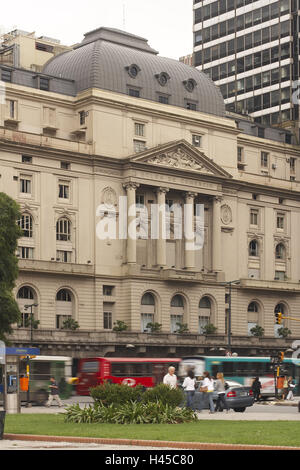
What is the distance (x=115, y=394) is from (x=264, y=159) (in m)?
85.9

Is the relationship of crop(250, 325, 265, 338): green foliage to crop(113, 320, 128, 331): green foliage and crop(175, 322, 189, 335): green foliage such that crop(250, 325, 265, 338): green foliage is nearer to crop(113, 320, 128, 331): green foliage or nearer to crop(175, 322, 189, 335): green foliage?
crop(175, 322, 189, 335): green foliage

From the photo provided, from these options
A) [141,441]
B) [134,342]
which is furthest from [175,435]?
[134,342]

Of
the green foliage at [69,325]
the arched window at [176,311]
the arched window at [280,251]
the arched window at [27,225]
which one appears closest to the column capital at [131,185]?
the arched window at [27,225]

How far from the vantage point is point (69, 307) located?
99.5 metres

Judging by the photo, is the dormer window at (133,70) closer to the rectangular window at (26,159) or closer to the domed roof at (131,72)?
the domed roof at (131,72)

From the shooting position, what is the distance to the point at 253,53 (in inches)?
5177

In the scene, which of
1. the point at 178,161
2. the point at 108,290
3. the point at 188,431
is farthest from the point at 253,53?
the point at 188,431

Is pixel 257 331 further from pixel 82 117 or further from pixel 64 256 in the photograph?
pixel 82 117

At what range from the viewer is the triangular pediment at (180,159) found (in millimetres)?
104062

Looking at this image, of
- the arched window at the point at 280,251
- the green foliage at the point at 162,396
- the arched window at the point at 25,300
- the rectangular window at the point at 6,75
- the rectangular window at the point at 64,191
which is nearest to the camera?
the green foliage at the point at 162,396

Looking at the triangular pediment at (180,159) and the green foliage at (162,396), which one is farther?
the triangular pediment at (180,159)

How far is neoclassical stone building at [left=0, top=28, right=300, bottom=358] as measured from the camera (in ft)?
319

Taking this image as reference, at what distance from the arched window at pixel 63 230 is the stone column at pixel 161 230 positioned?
31.4 ft

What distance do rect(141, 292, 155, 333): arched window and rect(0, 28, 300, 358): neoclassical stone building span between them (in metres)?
0.18
